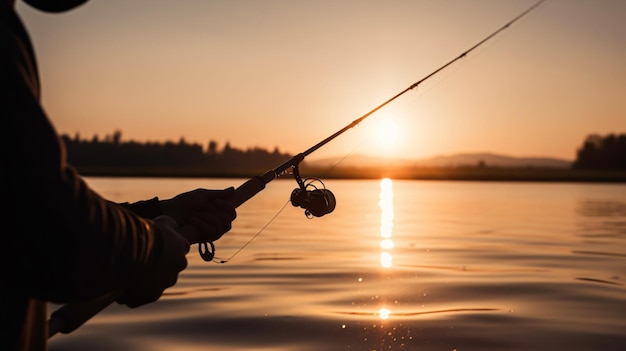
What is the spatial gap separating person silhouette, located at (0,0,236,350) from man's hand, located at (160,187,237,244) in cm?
102

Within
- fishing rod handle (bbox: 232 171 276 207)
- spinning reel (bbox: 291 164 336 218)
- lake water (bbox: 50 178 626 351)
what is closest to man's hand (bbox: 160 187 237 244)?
fishing rod handle (bbox: 232 171 276 207)

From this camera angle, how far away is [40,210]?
1617 mm

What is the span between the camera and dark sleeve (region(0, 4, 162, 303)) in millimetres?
1565

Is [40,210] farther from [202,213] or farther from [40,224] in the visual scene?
[202,213]

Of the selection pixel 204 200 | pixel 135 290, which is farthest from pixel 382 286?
pixel 135 290

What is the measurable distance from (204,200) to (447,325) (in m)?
5.23

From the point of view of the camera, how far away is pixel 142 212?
11.1 feet

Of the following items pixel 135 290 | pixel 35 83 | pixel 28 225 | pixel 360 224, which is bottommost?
pixel 360 224

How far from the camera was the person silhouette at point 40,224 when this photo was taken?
1573mm

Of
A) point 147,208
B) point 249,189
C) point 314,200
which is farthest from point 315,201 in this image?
point 147,208

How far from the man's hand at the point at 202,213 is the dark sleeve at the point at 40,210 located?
122 cm

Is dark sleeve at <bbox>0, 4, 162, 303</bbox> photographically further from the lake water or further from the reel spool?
the lake water

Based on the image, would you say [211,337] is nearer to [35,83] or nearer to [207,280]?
[207,280]

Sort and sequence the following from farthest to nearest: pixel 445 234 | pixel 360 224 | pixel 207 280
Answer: pixel 360 224
pixel 445 234
pixel 207 280
